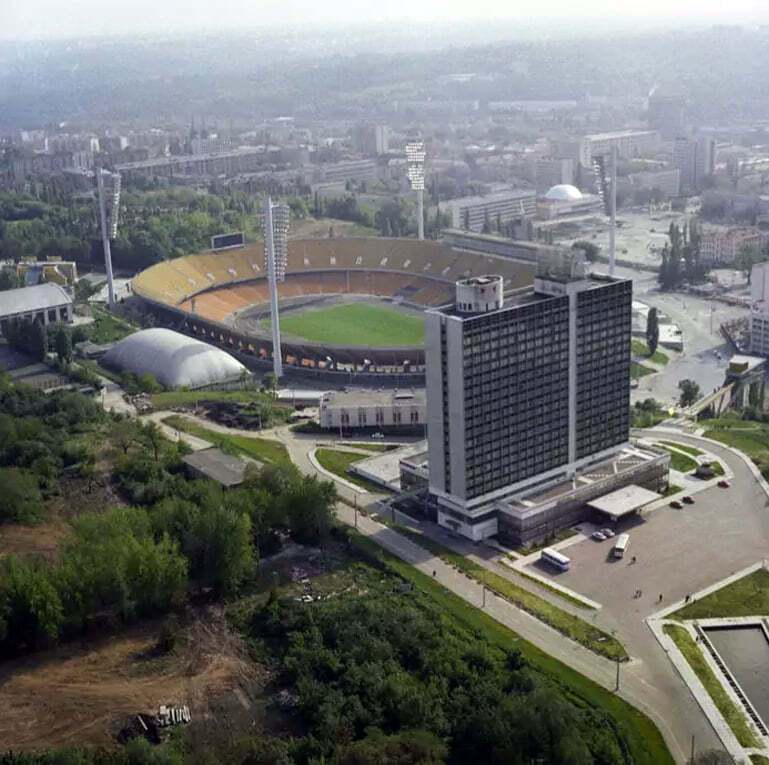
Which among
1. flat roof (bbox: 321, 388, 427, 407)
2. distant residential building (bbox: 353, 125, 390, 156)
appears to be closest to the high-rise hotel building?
flat roof (bbox: 321, 388, 427, 407)

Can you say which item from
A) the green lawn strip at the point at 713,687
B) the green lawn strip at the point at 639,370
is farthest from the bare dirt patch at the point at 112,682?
the green lawn strip at the point at 639,370

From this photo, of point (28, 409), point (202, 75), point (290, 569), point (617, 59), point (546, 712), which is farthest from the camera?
point (202, 75)

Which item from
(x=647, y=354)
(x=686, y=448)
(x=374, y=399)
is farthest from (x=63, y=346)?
(x=686, y=448)

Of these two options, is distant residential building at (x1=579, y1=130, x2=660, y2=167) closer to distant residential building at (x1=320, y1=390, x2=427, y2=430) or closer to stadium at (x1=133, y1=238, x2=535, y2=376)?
stadium at (x1=133, y1=238, x2=535, y2=376)

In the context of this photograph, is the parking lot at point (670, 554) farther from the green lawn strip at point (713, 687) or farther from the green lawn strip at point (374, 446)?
the green lawn strip at point (374, 446)

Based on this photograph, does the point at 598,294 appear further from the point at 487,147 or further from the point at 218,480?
the point at 487,147

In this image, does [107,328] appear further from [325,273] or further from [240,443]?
[240,443]

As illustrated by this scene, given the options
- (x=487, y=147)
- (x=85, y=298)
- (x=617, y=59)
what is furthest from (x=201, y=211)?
(x=617, y=59)
